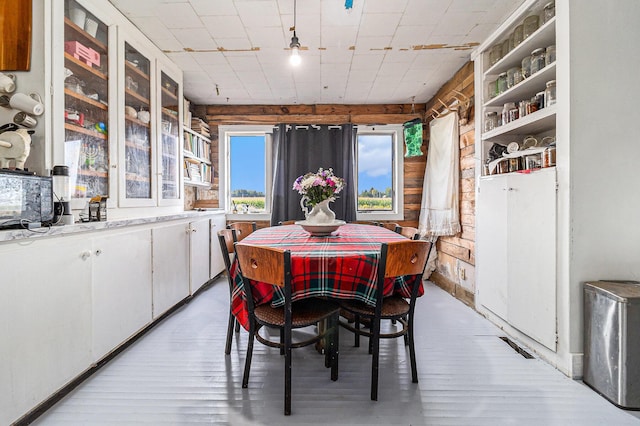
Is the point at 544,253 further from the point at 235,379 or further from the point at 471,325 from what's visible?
the point at 235,379

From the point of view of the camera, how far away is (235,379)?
1937 millimetres

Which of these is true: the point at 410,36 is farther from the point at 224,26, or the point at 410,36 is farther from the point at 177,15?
the point at 177,15

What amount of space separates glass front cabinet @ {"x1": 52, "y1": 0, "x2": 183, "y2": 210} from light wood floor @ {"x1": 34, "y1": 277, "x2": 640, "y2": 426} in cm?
121

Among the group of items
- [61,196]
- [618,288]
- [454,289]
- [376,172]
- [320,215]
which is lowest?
[454,289]

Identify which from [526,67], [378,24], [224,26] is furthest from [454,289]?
[224,26]

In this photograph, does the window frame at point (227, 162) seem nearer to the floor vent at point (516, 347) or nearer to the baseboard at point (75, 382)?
the baseboard at point (75, 382)

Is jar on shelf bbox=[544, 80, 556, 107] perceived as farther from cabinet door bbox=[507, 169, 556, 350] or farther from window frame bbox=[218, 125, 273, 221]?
window frame bbox=[218, 125, 273, 221]

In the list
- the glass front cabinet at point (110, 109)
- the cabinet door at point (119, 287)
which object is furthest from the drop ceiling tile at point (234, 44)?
the cabinet door at point (119, 287)

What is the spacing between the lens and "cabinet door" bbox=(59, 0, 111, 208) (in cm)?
206

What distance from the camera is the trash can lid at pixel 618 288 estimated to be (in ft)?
5.47

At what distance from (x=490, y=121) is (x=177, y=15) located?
9.41 ft

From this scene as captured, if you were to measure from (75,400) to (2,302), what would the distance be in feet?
2.43

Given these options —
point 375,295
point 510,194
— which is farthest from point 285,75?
point 375,295

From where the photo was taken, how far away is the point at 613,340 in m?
1.70
